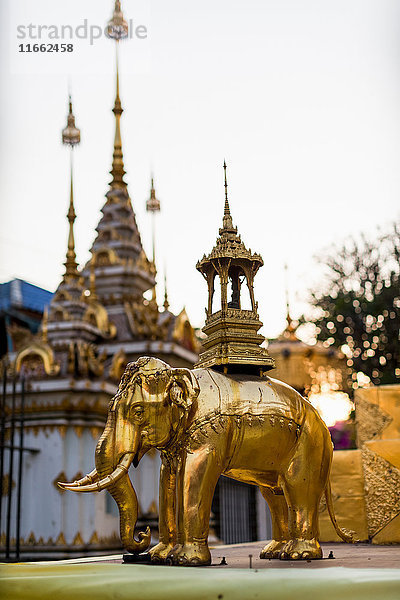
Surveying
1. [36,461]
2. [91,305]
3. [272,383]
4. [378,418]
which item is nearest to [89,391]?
[36,461]

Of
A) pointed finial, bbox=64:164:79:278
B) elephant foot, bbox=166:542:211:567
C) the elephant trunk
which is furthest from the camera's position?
pointed finial, bbox=64:164:79:278

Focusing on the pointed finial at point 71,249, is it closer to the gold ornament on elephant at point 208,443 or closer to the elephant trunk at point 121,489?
the gold ornament on elephant at point 208,443

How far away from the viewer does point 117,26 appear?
20.3 feet

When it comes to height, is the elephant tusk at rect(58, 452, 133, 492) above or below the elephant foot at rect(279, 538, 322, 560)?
above

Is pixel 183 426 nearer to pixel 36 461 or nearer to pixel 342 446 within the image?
pixel 36 461

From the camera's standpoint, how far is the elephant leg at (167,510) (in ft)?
14.1

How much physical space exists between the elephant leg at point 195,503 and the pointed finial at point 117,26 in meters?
3.12

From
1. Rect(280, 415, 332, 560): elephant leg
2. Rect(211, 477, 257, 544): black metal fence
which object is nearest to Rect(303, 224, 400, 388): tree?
Rect(211, 477, 257, 544): black metal fence

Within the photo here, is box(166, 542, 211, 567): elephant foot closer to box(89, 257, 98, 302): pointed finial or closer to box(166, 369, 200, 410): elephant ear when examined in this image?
box(166, 369, 200, 410): elephant ear

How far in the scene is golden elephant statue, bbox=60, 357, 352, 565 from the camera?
402 centimetres

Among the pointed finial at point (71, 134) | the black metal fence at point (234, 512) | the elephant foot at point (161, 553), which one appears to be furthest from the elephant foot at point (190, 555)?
the pointed finial at point (71, 134)

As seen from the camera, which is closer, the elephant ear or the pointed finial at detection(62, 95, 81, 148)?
the elephant ear

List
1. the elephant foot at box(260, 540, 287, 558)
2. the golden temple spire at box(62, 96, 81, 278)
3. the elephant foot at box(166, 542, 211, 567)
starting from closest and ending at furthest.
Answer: the elephant foot at box(166, 542, 211, 567)
the elephant foot at box(260, 540, 287, 558)
the golden temple spire at box(62, 96, 81, 278)

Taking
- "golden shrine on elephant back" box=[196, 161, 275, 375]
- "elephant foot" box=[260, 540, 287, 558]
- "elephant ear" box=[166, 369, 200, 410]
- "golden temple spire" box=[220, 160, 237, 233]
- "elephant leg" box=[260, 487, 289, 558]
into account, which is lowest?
"elephant foot" box=[260, 540, 287, 558]
